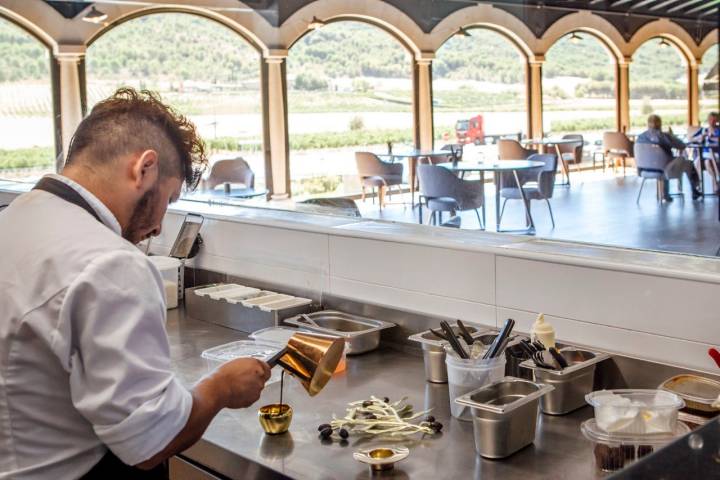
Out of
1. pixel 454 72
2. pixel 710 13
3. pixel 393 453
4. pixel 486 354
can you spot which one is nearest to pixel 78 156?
pixel 393 453

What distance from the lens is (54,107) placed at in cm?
910

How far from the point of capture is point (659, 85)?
17.3 feet

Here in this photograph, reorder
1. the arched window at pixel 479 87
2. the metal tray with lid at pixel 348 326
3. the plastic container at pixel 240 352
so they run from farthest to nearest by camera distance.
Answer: the arched window at pixel 479 87
the metal tray with lid at pixel 348 326
the plastic container at pixel 240 352

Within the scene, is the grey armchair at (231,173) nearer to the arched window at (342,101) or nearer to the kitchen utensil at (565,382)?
the arched window at (342,101)

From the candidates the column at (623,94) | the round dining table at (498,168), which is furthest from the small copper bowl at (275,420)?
the round dining table at (498,168)

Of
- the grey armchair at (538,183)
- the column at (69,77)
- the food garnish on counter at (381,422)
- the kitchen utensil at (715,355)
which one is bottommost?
the food garnish on counter at (381,422)

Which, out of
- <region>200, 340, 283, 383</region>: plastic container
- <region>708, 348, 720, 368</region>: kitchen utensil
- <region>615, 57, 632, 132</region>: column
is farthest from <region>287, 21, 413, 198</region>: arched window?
<region>708, 348, 720, 368</region>: kitchen utensil

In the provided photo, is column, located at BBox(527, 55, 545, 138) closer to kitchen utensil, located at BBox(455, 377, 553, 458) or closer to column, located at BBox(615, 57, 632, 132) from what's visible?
column, located at BBox(615, 57, 632, 132)

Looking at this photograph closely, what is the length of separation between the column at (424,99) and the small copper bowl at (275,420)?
529 cm

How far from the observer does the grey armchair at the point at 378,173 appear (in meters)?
7.47

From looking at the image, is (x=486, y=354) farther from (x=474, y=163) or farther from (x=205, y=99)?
(x=205, y=99)

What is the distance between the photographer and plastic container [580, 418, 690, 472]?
5.12 feet

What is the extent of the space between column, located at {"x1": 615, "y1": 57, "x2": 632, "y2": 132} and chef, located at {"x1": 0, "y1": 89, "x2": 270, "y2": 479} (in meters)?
4.39

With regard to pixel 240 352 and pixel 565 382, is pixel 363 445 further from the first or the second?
pixel 240 352
